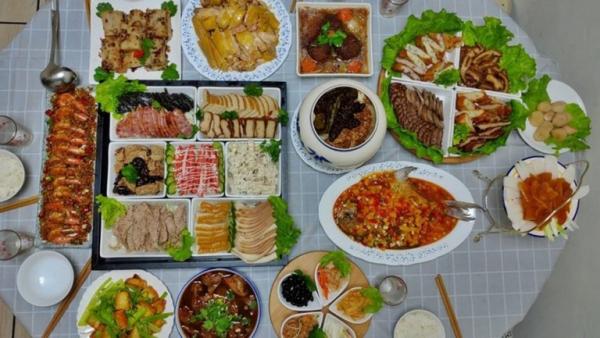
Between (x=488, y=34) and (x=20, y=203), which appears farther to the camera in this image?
(x=488, y=34)

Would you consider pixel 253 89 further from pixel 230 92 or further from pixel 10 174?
pixel 10 174

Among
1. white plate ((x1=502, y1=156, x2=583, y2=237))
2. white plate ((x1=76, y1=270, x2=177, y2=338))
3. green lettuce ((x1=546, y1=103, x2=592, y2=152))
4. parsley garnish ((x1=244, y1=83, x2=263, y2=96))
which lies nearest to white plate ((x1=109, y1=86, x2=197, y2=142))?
parsley garnish ((x1=244, y1=83, x2=263, y2=96))

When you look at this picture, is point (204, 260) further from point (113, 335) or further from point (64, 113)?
point (64, 113)

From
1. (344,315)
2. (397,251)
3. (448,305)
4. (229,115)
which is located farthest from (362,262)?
(229,115)

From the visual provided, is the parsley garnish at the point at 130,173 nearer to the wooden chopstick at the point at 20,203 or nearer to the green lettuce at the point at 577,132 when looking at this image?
the wooden chopstick at the point at 20,203

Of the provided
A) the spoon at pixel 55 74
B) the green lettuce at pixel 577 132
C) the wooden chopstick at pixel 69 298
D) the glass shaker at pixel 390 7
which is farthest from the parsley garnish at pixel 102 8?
the green lettuce at pixel 577 132

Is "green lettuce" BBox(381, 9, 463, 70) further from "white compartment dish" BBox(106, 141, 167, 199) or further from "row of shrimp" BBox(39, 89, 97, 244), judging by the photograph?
"row of shrimp" BBox(39, 89, 97, 244)

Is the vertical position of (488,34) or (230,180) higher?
(488,34)
